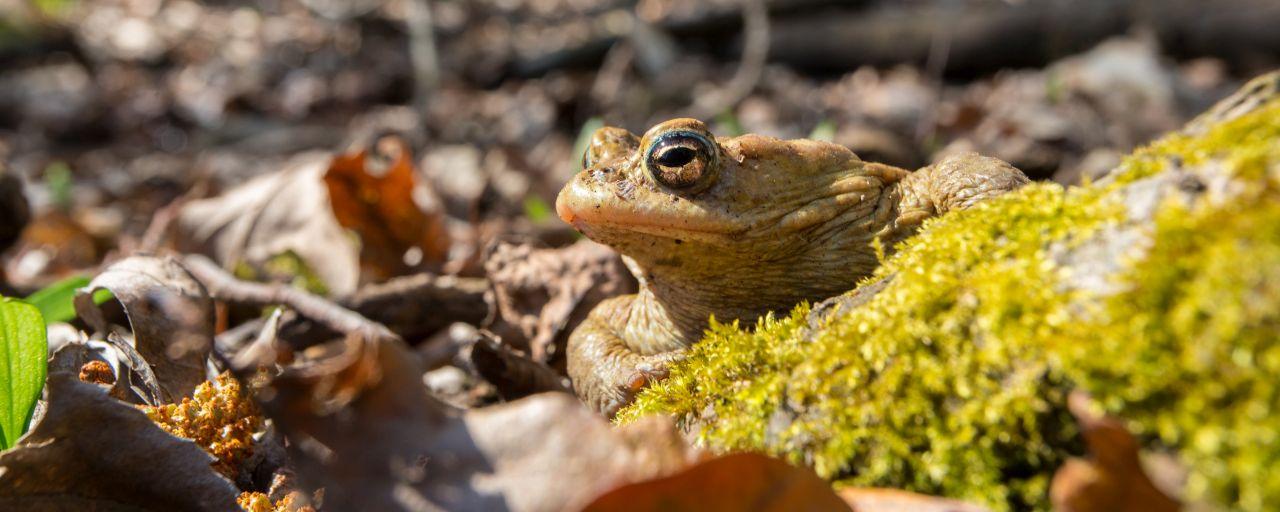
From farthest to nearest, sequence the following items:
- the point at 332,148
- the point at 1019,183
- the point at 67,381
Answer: the point at 332,148 < the point at 1019,183 < the point at 67,381

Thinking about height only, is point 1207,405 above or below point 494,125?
above

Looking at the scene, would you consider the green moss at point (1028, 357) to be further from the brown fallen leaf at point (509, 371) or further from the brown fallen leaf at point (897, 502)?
the brown fallen leaf at point (509, 371)

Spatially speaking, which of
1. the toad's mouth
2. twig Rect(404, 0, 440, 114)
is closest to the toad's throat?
the toad's mouth

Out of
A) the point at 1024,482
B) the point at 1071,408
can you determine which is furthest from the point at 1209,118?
the point at 1024,482

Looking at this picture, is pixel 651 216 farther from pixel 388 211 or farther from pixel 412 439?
pixel 388 211

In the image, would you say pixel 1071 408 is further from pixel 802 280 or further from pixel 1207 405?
pixel 802 280
